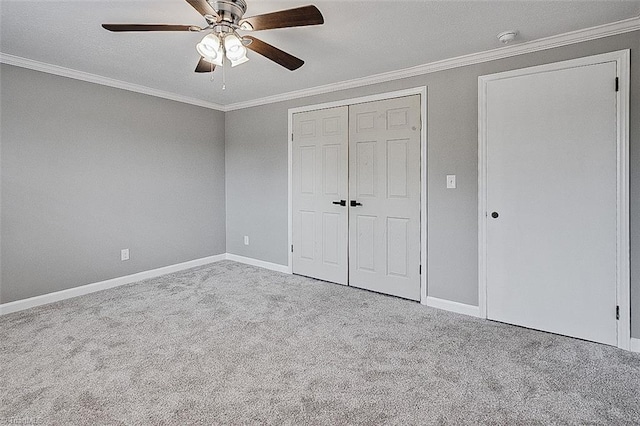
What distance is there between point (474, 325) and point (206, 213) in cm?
360

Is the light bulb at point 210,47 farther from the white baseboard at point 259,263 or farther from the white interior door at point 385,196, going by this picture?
the white baseboard at point 259,263

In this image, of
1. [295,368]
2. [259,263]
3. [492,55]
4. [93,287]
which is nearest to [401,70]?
[492,55]

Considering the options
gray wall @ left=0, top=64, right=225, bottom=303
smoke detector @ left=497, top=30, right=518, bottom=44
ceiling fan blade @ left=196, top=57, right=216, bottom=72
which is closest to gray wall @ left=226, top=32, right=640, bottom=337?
smoke detector @ left=497, top=30, right=518, bottom=44

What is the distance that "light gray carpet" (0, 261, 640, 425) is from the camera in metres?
1.76

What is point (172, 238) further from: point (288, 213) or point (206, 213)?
point (288, 213)

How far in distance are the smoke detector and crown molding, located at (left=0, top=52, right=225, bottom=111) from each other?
3.58 metres

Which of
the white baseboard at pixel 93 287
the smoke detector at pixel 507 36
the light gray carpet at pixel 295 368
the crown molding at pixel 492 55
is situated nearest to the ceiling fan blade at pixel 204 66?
the crown molding at pixel 492 55

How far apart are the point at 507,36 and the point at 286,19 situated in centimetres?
173

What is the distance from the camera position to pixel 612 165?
7.97ft

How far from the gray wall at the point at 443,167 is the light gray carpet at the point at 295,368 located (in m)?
0.50

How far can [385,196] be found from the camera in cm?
357

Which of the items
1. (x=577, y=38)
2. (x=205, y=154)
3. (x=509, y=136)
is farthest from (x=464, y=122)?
(x=205, y=154)

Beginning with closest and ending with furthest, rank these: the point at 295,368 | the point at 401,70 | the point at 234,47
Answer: the point at 234,47 → the point at 295,368 → the point at 401,70

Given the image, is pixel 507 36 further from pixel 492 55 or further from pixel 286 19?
pixel 286 19
